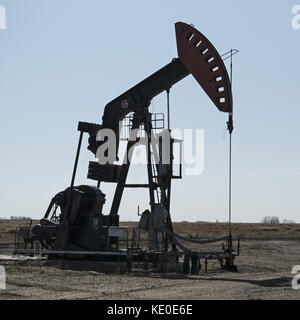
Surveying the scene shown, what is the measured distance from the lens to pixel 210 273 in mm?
15219

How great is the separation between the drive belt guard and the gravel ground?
13.6 ft

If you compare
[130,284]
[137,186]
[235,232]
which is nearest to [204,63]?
[137,186]

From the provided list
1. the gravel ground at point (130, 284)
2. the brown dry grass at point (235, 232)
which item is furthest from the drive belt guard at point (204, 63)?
the brown dry grass at point (235, 232)

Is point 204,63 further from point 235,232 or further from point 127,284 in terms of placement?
point 235,232

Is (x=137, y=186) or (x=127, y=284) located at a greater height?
(x=137, y=186)

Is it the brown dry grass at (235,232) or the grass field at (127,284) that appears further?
the brown dry grass at (235,232)

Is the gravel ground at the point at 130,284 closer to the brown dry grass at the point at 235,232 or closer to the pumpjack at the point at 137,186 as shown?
the pumpjack at the point at 137,186

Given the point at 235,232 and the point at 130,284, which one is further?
the point at 235,232

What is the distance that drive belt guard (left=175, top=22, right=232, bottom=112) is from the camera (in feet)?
50.9

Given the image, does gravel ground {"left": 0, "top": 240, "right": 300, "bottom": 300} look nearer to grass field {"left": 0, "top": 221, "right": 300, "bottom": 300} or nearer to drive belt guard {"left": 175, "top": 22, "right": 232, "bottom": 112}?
grass field {"left": 0, "top": 221, "right": 300, "bottom": 300}

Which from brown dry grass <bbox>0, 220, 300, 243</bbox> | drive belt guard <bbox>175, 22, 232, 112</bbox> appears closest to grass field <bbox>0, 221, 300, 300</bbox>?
drive belt guard <bbox>175, 22, 232, 112</bbox>

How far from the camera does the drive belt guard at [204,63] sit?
50.9 feet

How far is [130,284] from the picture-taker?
12016 millimetres

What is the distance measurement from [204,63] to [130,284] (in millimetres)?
6327
